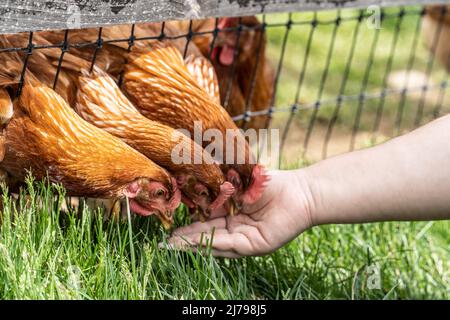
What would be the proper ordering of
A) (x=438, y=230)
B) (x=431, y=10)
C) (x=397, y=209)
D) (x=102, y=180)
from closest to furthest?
(x=102, y=180) < (x=397, y=209) < (x=438, y=230) < (x=431, y=10)

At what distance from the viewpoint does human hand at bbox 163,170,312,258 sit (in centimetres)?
271

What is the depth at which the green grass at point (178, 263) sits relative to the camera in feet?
7.56

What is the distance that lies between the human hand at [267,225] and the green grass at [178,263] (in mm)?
69

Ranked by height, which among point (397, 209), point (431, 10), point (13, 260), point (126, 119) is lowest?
point (13, 260)

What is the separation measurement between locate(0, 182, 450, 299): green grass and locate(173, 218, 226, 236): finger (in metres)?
0.07

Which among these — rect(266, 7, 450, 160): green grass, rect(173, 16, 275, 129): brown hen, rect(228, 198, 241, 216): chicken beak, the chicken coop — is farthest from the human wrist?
rect(266, 7, 450, 160): green grass

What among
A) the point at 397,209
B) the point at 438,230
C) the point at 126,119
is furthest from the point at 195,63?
the point at 438,230

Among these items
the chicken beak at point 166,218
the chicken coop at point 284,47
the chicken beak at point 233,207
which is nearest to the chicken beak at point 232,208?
the chicken beak at point 233,207

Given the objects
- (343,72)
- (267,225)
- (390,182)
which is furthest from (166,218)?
(343,72)

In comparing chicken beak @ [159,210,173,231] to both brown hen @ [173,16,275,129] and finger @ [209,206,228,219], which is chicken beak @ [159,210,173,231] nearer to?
finger @ [209,206,228,219]

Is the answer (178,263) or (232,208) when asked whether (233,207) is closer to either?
(232,208)

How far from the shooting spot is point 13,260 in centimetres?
228

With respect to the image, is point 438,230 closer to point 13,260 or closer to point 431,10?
point 13,260

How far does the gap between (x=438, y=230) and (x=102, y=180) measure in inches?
68.4
